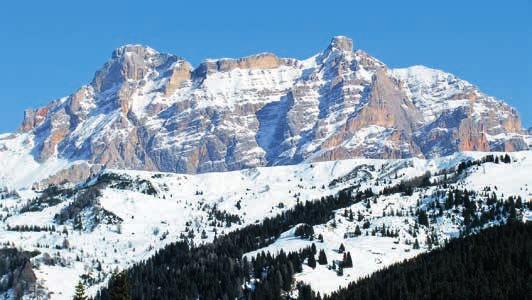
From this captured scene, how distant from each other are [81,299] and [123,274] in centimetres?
818

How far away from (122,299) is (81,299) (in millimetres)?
7279

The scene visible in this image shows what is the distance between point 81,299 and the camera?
16212 centimetres

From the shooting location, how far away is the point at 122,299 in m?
160

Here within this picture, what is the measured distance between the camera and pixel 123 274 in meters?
161

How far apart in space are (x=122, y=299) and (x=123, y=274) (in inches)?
158
